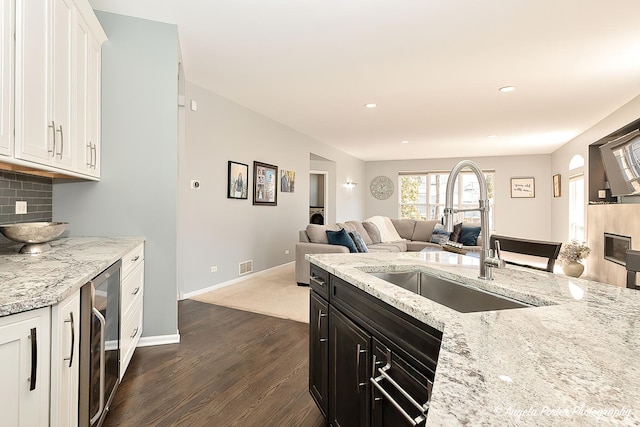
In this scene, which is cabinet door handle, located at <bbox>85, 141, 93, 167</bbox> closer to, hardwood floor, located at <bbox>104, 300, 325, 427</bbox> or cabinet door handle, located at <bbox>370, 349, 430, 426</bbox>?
hardwood floor, located at <bbox>104, 300, 325, 427</bbox>

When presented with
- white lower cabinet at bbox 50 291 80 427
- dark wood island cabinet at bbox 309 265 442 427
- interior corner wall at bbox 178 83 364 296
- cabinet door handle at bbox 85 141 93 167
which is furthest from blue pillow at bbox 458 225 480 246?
white lower cabinet at bbox 50 291 80 427

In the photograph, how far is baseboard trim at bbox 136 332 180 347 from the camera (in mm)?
2859

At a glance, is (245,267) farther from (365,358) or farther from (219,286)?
(365,358)

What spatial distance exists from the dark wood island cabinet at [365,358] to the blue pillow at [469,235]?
5480 millimetres

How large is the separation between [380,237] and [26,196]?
564cm

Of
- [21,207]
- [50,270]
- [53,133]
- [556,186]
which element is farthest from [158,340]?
[556,186]

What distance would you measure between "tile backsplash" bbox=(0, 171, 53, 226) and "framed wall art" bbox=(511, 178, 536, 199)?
9.61 metres

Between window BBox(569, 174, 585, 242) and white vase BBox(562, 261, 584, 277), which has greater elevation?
window BBox(569, 174, 585, 242)

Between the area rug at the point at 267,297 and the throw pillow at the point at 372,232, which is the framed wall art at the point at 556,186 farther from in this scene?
the area rug at the point at 267,297

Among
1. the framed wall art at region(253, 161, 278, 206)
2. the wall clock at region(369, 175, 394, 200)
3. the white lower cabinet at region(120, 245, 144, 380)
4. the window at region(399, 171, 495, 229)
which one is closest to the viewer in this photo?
the white lower cabinet at region(120, 245, 144, 380)

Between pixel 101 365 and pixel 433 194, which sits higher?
pixel 433 194

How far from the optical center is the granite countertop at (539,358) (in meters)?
0.49

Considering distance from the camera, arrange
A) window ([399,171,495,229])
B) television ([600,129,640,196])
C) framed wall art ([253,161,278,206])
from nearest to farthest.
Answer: television ([600,129,640,196]), framed wall art ([253,161,278,206]), window ([399,171,495,229])

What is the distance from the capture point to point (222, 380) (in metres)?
2.32
